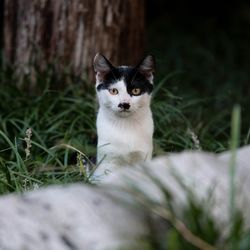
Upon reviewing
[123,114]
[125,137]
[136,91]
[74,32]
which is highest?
[74,32]

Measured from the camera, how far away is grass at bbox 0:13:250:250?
8.38ft

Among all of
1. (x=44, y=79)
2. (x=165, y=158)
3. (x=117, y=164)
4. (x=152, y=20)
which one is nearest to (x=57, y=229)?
(x=165, y=158)

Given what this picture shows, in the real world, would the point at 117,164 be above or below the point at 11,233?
below

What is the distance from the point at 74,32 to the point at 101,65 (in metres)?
1.22

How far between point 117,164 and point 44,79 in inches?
54.8

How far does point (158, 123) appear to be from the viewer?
5.19 meters

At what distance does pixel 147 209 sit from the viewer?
102 inches

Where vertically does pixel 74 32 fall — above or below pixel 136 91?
above

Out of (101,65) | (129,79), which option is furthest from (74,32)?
(129,79)

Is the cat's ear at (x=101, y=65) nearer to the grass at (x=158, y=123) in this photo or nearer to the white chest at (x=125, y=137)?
the white chest at (x=125, y=137)

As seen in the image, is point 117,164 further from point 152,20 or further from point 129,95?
point 152,20

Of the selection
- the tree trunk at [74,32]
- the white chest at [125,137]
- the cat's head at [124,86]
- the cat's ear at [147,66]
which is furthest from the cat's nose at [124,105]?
the tree trunk at [74,32]

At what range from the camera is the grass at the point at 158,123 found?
101 inches

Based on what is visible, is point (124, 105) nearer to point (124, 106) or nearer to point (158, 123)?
point (124, 106)
